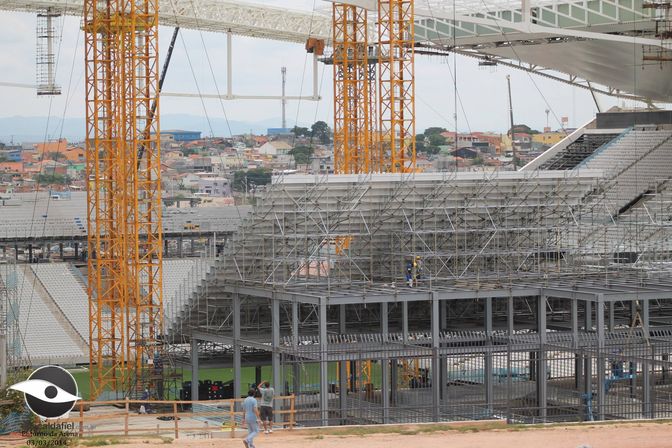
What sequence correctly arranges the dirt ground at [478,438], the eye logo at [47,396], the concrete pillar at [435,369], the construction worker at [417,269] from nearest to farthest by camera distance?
the eye logo at [47,396]
the dirt ground at [478,438]
the concrete pillar at [435,369]
the construction worker at [417,269]

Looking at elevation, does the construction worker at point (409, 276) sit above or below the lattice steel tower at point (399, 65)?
below

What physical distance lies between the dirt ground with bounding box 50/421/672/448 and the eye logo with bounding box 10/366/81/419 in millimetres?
1960

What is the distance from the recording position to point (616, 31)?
62.8 meters

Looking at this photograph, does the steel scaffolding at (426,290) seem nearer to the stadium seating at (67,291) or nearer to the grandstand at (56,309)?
the grandstand at (56,309)

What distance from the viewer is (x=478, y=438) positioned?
28.2m

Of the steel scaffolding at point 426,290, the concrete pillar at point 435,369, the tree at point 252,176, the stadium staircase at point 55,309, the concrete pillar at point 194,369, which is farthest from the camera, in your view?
the tree at point 252,176

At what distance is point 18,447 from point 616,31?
41794 mm

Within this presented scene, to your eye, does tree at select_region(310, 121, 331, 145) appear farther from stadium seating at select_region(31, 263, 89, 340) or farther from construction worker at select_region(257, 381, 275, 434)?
construction worker at select_region(257, 381, 275, 434)

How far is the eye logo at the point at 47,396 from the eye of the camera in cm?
2541

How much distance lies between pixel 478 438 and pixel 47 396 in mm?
7816

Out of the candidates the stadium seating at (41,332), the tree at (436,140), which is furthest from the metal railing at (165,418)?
the tree at (436,140)

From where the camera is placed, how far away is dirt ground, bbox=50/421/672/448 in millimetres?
27219

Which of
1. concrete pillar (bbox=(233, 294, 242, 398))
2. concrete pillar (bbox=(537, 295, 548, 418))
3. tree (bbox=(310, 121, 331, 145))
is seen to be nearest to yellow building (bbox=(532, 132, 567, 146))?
tree (bbox=(310, 121, 331, 145))

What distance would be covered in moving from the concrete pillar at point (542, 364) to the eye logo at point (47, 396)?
11183 millimetres
